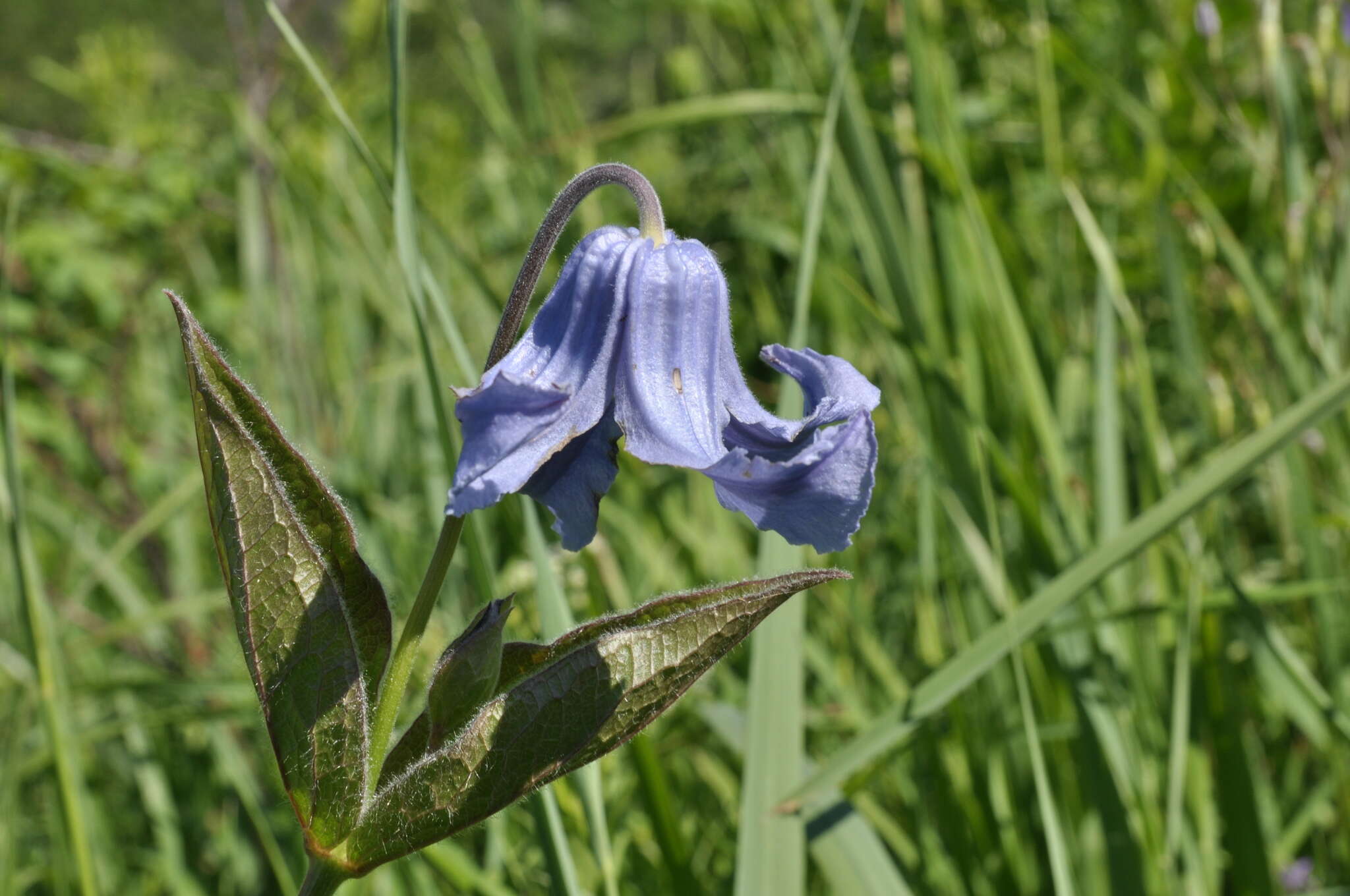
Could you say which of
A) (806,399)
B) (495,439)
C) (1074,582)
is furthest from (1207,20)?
(495,439)

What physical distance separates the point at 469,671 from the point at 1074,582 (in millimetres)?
624

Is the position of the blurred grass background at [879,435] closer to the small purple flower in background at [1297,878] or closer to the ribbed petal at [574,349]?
the small purple flower in background at [1297,878]

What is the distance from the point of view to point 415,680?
5.65ft

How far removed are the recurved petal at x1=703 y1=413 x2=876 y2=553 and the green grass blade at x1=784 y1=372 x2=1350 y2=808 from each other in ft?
1.32

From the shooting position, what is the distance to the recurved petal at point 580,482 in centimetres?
83

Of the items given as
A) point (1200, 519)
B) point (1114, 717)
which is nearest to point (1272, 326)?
point (1200, 519)

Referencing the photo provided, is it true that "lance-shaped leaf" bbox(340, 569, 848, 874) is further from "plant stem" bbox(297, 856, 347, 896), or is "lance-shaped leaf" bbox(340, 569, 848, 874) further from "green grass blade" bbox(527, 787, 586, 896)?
"green grass blade" bbox(527, 787, 586, 896)

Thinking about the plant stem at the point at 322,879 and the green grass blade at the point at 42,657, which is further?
the green grass blade at the point at 42,657

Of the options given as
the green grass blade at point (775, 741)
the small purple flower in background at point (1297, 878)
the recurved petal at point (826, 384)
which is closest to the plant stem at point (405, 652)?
the recurved petal at point (826, 384)

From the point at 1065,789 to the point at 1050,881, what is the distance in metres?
0.18

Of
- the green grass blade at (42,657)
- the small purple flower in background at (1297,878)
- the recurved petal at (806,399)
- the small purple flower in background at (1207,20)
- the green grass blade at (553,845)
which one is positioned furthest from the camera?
the small purple flower in background at (1207,20)

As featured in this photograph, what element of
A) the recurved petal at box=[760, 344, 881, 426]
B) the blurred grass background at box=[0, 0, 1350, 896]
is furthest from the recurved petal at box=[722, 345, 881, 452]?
the blurred grass background at box=[0, 0, 1350, 896]

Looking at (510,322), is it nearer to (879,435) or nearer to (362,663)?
(362,663)

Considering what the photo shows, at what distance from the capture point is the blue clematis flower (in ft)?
2.35
